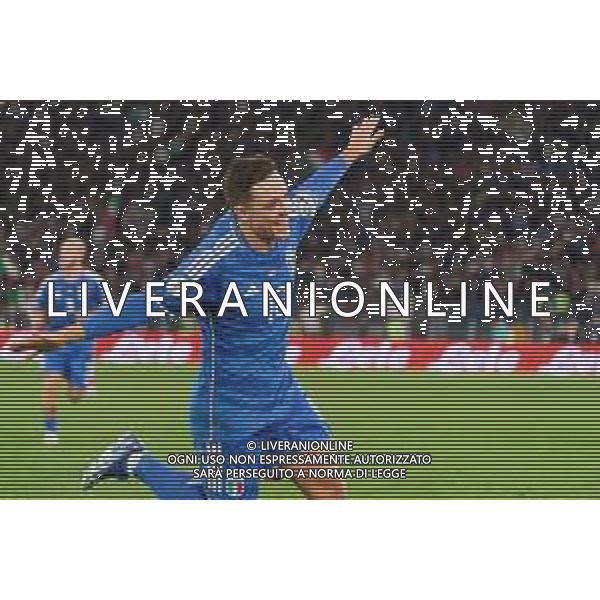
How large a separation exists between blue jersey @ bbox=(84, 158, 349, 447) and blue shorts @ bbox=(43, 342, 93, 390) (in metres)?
0.13

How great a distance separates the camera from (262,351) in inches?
336

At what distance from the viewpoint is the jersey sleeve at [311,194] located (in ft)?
27.9

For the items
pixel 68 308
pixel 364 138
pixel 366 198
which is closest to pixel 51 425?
pixel 68 308

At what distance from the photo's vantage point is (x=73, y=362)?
8570mm

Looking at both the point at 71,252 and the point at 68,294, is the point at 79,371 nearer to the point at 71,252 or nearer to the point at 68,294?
the point at 68,294

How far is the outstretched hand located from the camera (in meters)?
8.52

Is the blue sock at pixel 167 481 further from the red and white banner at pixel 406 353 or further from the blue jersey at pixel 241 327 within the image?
the red and white banner at pixel 406 353

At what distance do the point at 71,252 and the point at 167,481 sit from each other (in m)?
1.68

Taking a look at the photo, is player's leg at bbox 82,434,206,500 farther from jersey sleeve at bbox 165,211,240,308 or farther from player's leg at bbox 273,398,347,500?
jersey sleeve at bbox 165,211,240,308

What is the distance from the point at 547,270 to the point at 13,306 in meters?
3.61

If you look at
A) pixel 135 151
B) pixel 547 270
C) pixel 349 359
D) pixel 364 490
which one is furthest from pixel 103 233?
pixel 547 270

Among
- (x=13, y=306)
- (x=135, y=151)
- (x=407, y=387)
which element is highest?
(x=135, y=151)

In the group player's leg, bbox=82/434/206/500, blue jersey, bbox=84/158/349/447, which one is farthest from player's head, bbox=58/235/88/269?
Answer: player's leg, bbox=82/434/206/500

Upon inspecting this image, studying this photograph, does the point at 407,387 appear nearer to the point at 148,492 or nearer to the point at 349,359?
the point at 349,359
